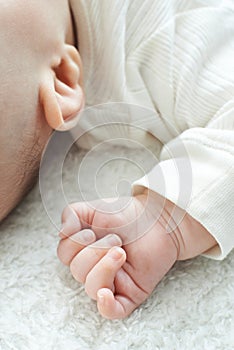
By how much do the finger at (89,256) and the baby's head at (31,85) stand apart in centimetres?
13

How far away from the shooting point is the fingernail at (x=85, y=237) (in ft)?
2.69

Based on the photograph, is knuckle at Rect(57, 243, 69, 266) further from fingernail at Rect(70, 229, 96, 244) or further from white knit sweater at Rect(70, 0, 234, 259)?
white knit sweater at Rect(70, 0, 234, 259)

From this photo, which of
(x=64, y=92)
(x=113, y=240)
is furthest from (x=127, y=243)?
(x=64, y=92)

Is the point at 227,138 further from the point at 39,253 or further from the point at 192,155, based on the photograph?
the point at 39,253

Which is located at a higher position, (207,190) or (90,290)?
(207,190)

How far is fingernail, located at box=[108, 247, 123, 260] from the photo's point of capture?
2.57 feet

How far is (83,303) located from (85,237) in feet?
0.27

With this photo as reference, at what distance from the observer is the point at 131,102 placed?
96 centimetres

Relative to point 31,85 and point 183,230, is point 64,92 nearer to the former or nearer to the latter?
point 31,85

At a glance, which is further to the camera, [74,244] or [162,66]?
[162,66]

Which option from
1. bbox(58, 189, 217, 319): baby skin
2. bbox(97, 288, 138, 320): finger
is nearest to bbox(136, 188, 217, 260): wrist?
bbox(58, 189, 217, 319): baby skin

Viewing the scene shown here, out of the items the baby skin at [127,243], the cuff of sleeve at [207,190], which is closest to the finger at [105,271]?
the baby skin at [127,243]

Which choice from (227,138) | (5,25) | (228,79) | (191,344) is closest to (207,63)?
(228,79)

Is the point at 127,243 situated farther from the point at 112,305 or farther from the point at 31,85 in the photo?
the point at 31,85
